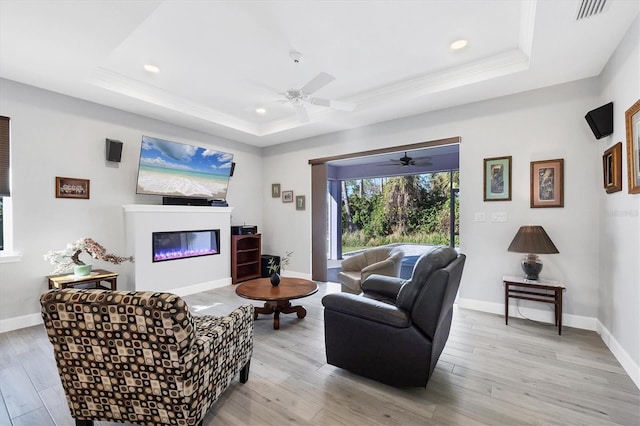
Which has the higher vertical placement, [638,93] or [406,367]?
[638,93]

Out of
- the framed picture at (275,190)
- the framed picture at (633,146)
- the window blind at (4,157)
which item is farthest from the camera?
the framed picture at (275,190)

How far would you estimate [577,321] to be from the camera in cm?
329

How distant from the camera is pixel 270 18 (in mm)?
2559

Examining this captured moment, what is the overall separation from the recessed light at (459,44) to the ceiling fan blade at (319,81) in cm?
125

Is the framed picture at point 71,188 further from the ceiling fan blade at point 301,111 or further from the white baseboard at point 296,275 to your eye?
the white baseboard at point 296,275

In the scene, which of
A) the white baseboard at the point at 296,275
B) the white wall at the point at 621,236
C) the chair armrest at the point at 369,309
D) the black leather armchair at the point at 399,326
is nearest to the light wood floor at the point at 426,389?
the black leather armchair at the point at 399,326

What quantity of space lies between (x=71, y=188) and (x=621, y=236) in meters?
5.98

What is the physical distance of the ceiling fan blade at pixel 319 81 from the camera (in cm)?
286

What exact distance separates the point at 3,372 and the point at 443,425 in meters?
3.35

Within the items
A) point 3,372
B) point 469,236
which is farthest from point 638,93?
point 3,372

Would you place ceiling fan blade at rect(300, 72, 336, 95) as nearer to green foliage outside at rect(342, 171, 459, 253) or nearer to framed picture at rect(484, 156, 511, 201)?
framed picture at rect(484, 156, 511, 201)

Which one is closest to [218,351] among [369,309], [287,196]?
[369,309]

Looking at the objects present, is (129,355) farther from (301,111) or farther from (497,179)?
(497,179)

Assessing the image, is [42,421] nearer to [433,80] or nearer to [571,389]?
[571,389]
